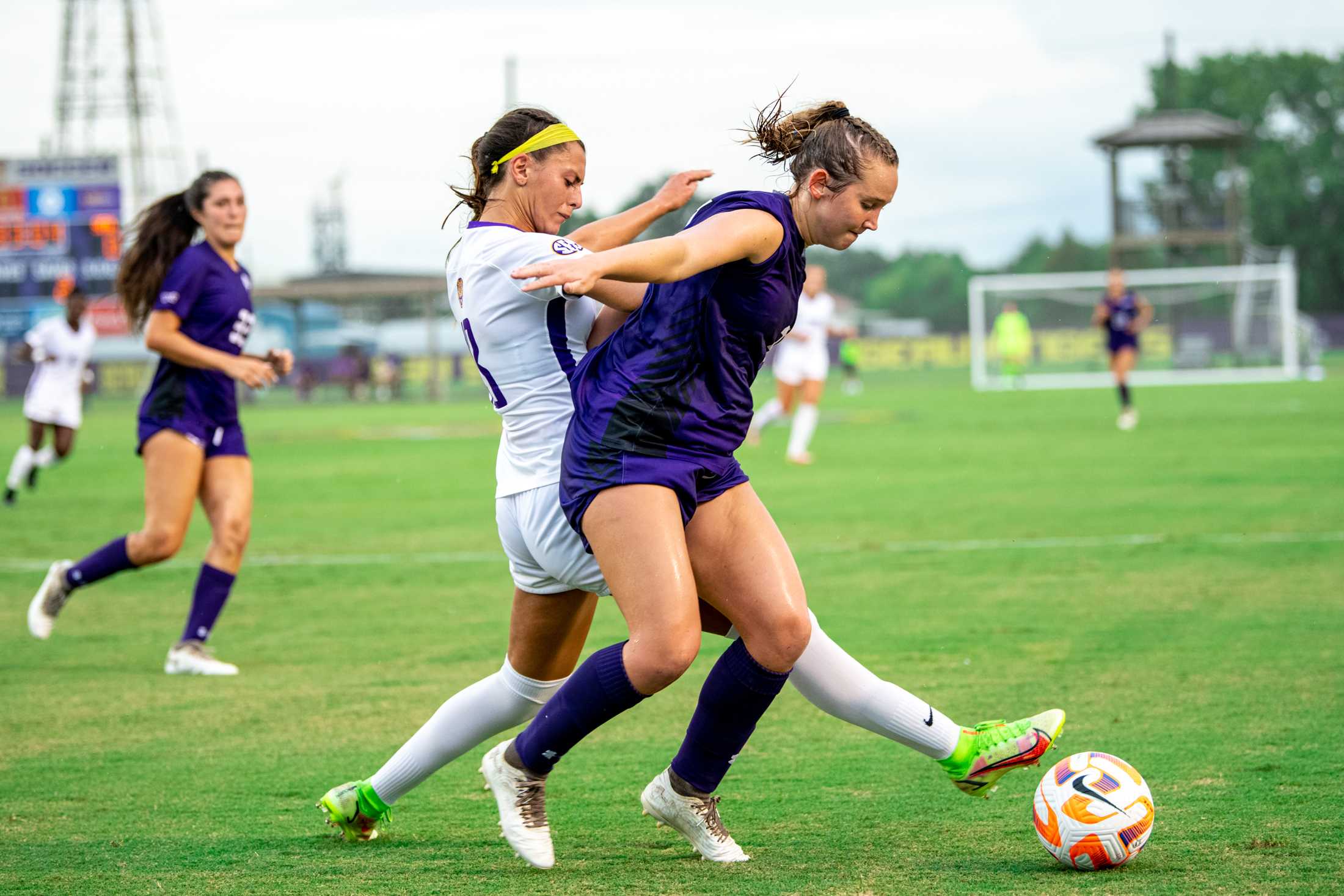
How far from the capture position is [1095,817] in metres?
3.76

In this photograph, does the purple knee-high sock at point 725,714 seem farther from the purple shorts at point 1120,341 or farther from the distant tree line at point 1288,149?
the distant tree line at point 1288,149

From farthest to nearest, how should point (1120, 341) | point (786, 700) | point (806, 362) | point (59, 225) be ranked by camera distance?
point (59, 225) → point (1120, 341) → point (806, 362) → point (786, 700)

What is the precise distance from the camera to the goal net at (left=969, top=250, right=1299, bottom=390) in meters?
39.4

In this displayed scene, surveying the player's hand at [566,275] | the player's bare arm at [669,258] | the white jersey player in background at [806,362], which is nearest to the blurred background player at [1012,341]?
the white jersey player in background at [806,362]

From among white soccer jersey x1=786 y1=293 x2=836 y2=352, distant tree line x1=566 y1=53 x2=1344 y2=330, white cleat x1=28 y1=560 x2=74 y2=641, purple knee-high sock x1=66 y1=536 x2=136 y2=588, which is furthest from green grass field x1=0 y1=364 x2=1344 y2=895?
distant tree line x1=566 y1=53 x2=1344 y2=330

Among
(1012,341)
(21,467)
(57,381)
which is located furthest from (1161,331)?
(21,467)

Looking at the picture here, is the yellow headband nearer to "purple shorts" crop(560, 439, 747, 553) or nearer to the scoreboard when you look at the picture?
"purple shorts" crop(560, 439, 747, 553)

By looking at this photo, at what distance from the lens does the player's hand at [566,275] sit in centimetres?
328

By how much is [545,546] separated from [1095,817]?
4.94ft

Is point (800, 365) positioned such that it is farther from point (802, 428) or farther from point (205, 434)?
point (205, 434)

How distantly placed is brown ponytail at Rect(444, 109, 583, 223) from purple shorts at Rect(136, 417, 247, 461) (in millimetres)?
2947

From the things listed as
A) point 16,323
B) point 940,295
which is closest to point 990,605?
point 16,323

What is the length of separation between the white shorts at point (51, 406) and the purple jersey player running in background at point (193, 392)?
34.3 feet

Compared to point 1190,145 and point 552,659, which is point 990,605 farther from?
point 1190,145
